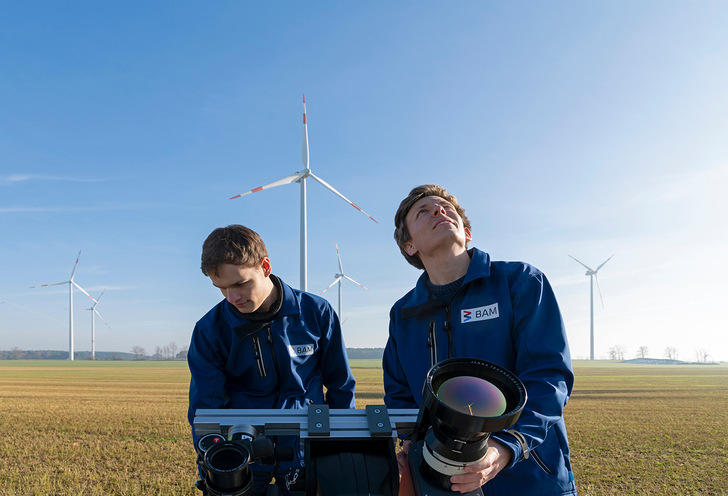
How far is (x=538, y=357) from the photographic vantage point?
8.77 ft

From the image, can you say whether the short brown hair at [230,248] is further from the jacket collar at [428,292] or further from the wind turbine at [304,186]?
the wind turbine at [304,186]

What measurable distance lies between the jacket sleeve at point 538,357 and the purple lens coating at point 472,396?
35 cm

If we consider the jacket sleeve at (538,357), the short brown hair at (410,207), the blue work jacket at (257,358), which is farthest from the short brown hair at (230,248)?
the jacket sleeve at (538,357)

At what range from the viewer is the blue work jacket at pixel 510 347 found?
2546 mm

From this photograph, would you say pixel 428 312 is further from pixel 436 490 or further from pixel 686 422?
pixel 686 422

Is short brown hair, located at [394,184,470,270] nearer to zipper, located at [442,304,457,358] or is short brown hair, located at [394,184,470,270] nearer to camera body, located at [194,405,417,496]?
zipper, located at [442,304,457,358]

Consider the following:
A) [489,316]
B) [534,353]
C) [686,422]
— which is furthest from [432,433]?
[686,422]

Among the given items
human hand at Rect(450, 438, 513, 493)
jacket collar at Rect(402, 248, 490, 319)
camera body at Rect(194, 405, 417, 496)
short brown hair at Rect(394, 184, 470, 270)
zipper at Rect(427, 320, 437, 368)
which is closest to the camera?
human hand at Rect(450, 438, 513, 493)

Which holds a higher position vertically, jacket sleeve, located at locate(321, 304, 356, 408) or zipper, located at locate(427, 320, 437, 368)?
zipper, located at locate(427, 320, 437, 368)

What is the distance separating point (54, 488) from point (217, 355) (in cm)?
653

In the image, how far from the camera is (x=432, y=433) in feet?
6.62

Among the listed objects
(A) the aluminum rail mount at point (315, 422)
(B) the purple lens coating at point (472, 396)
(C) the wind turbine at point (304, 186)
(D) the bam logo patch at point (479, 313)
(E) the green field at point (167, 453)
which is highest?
(C) the wind turbine at point (304, 186)

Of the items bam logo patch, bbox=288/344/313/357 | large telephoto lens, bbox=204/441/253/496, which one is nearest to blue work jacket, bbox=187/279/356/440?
bam logo patch, bbox=288/344/313/357

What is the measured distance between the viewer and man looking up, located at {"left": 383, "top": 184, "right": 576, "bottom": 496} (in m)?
2.44
